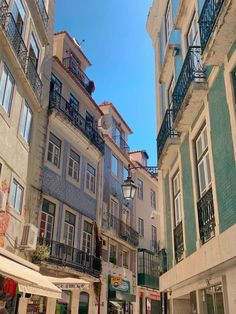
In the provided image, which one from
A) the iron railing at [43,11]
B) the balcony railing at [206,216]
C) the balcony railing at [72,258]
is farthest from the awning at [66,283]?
the iron railing at [43,11]

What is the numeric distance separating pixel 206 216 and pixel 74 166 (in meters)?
13.2

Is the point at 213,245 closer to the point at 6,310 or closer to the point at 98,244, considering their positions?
the point at 6,310

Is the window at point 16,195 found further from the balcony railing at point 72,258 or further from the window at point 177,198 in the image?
the window at point 177,198

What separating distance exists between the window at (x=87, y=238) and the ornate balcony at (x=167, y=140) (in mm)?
10164

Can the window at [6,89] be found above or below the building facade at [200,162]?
above

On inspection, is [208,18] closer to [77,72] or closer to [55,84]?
[55,84]

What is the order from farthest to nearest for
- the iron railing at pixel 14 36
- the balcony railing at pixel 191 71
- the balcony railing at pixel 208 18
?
the iron railing at pixel 14 36, the balcony railing at pixel 191 71, the balcony railing at pixel 208 18

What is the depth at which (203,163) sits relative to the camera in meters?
7.53

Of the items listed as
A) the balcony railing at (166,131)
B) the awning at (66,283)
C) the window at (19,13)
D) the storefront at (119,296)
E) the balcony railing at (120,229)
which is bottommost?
the awning at (66,283)

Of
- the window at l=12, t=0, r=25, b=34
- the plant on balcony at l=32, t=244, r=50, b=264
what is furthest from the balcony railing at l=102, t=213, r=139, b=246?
the window at l=12, t=0, r=25, b=34

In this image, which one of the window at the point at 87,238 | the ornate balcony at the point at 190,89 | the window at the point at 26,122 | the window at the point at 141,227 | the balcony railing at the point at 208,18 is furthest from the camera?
the window at the point at 141,227

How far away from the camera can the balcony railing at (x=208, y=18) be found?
6.18 meters

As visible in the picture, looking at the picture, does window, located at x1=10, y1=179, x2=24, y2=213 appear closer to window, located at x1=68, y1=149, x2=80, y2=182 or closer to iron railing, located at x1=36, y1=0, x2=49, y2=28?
window, located at x1=68, y1=149, x2=80, y2=182

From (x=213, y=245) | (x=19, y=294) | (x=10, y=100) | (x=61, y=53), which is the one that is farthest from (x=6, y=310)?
(x=61, y=53)
